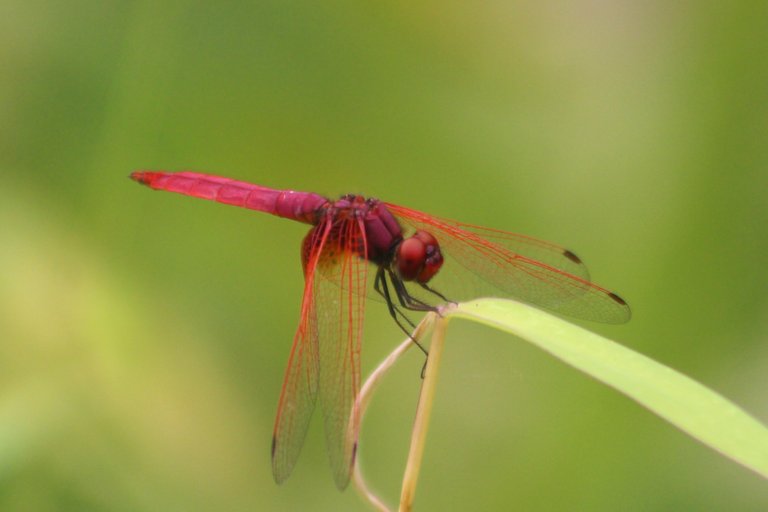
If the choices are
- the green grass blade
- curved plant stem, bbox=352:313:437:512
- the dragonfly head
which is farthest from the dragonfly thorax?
the green grass blade

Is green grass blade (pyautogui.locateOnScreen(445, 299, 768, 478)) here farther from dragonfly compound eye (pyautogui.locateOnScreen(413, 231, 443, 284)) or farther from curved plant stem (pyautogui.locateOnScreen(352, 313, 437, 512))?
dragonfly compound eye (pyautogui.locateOnScreen(413, 231, 443, 284))

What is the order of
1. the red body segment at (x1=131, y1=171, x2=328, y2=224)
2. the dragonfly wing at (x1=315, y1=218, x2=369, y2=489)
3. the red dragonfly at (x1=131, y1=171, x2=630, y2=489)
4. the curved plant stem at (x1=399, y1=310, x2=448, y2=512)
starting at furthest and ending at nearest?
the red body segment at (x1=131, y1=171, x2=328, y2=224) < the red dragonfly at (x1=131, y1=171, x2=630, y2=489) < the dragonfly wing at (x1=315, y1=218, x2=369, y2=489) < the curved plant stem at (x1=399, y1=310, x2=448, y2=512)

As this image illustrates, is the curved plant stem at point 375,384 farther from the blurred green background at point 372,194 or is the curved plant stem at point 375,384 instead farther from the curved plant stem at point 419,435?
the blurred green background at point 372,194

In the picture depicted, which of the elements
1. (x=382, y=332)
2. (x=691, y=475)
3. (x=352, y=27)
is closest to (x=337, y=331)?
(x=382, y=332)

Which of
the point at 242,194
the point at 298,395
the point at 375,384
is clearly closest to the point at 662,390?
the point at 375,384

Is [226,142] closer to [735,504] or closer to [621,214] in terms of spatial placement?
[621,214]

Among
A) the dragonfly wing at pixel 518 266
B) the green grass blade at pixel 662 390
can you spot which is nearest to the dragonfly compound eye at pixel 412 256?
the dragonfly wing at pixel 518 266

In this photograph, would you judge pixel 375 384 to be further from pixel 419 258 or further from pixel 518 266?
pixel 518 266
